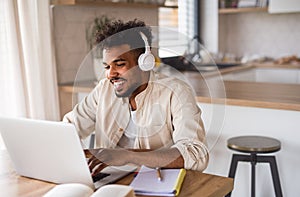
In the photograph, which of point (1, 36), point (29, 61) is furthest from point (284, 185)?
point (1, 36)

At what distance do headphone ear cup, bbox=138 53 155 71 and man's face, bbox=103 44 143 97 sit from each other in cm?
2

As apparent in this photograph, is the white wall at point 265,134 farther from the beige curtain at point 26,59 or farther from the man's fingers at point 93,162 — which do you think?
the beige curtain at point 26,59

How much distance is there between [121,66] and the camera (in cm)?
122

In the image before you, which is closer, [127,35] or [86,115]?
[127,35]

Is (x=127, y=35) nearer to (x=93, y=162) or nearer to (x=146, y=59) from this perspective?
(x=146, y=59)

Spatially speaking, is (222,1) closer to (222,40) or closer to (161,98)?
(222,40)

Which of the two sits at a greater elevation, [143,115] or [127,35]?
[127,35]

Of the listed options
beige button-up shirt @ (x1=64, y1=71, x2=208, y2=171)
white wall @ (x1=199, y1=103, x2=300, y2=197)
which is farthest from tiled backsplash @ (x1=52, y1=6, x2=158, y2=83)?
beige button-up shirt @ (x1=64, y1=71, x2=208, y2=171)

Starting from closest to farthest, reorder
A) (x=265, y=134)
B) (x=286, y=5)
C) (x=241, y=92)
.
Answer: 1. (x=265, y=134)
2. (x=241, y=92)
3. (x=286, y=5)

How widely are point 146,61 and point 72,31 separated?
1.67 metres

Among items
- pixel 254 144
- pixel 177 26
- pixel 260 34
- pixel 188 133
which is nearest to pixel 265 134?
pixel 254 144

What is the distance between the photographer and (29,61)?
7.79 ft

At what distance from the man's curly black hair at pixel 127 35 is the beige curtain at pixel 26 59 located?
118 cm

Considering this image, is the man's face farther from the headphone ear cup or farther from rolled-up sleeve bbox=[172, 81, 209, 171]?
rolled-up sleeve bbox=[172, 81, 209, 171]
